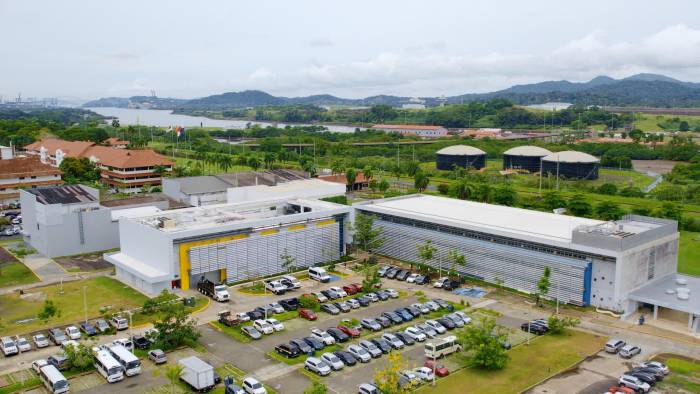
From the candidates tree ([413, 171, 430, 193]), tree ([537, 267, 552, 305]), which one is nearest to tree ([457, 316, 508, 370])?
tree ([537, 267, 552, 305])

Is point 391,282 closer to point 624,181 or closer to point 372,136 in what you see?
point 624,181

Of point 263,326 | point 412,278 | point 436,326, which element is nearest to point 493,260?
point 412,278

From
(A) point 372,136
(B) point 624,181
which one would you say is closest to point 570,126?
(A) point 372,136

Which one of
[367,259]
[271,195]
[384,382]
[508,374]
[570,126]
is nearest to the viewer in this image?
[384,382]

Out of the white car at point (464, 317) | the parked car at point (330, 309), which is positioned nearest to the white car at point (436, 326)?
the white car at point (464, 317)

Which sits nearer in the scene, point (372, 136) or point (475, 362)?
point (475, 362)

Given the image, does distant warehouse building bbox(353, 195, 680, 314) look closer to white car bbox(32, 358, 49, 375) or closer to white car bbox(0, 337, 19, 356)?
white car bbox(32, 358, 49, 375)

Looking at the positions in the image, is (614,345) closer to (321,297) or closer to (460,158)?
(321,297)
